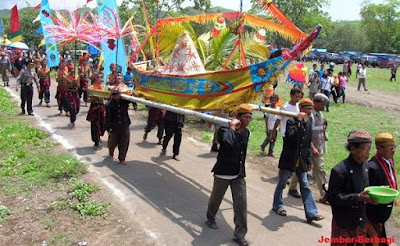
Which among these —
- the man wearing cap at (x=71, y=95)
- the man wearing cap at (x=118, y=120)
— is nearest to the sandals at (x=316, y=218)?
the man wearing cap at (x=118, y=120)

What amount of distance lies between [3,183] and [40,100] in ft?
27.1

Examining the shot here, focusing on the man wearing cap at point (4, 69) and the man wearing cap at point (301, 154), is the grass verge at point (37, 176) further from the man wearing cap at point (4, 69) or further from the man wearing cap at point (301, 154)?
the man wearing cap at point (4, 69)

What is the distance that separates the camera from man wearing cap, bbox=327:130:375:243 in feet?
10.9

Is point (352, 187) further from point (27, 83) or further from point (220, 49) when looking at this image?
point (27, 83)

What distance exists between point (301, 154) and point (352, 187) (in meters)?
2.01

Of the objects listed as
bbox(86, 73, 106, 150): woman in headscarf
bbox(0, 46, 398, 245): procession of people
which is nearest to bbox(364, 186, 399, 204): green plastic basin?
bbox(0, 46, 398, 245): procession of people

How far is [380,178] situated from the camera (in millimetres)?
3549

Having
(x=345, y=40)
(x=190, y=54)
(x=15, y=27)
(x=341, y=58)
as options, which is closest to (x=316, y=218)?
(x=190, y=54)

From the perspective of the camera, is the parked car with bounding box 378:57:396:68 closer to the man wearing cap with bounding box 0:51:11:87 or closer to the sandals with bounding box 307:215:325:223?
the man wearing cap with bounding box 0:51:11:87

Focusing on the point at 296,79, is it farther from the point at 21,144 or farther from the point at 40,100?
the point at 40,100

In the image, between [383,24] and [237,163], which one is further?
[383,24]

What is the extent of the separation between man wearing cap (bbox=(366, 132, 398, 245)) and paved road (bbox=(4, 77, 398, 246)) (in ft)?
4.61

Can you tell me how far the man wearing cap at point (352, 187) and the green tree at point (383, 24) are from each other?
62.8m

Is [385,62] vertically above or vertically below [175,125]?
above
